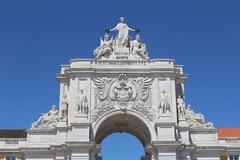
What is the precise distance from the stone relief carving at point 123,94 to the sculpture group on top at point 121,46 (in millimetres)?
2494

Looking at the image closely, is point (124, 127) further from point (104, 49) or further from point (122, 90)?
point (104, 49)

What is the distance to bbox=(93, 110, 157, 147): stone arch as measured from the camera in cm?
4494

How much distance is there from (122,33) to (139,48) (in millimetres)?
2369

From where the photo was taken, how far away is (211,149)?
4488 cm

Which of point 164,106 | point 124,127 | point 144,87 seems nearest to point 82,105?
point 144,87

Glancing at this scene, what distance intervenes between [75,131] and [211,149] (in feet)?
38.8

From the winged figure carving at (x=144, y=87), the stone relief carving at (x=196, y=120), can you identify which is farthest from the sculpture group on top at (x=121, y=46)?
the stone relief carving at (x=196, y=120)

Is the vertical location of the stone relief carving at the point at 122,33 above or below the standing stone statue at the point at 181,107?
above

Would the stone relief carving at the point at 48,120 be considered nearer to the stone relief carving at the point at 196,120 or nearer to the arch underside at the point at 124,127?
the arch underside at the point at 124,127

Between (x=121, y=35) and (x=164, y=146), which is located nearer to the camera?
(x=164, y=146)

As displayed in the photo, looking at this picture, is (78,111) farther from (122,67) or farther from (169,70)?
(169,70)

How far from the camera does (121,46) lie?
48500mm

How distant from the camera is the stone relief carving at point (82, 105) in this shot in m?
44.8

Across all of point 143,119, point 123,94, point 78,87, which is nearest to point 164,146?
point 143,119
